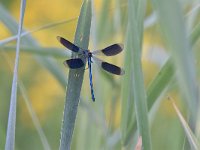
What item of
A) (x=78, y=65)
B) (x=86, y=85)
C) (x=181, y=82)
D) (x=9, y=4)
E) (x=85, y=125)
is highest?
(x=9, y=4)

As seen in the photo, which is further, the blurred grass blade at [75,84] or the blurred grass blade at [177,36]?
the blurred grass blade at [75,84]

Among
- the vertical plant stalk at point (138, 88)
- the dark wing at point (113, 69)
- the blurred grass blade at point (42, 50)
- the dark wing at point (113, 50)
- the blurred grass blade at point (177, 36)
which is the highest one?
the blurred grass blade at point (42, 50)

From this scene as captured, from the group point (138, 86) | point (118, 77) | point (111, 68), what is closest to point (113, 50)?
point (111, 68)

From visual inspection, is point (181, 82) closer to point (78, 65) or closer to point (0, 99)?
point (78, 65)

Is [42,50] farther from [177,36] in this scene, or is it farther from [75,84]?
[177,36]

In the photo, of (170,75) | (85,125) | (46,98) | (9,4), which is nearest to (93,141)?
(85,125)

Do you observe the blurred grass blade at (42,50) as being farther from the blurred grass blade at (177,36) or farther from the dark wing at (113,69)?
the blurred grass blade at (177,36)

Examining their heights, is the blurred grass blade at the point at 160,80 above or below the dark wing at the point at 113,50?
below

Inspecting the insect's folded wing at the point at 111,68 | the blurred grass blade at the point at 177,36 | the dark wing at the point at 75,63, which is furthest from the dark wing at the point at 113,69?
the blurred grass blade at the point at 177,36
